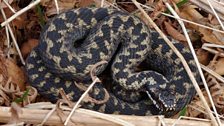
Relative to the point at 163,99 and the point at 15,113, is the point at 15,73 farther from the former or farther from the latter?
the point at 163,99

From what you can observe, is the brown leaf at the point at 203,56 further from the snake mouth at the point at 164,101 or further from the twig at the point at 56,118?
the twig at the point at 56,118

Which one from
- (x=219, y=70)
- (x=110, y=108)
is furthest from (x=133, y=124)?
(x=219, y=70)

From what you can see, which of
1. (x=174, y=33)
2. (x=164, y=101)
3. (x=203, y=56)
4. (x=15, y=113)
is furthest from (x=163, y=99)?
(x=15, y=113)

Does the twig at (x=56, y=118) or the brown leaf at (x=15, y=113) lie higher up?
the brown leaf at (x=15, y=113)

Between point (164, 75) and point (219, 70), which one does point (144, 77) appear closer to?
point (164, 75)

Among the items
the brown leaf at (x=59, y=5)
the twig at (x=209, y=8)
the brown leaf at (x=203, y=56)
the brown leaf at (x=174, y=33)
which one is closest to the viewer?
the twig at (x=209, y=8)

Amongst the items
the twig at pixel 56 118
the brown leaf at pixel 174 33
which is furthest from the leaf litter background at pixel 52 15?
the twig at pixel 56 118
